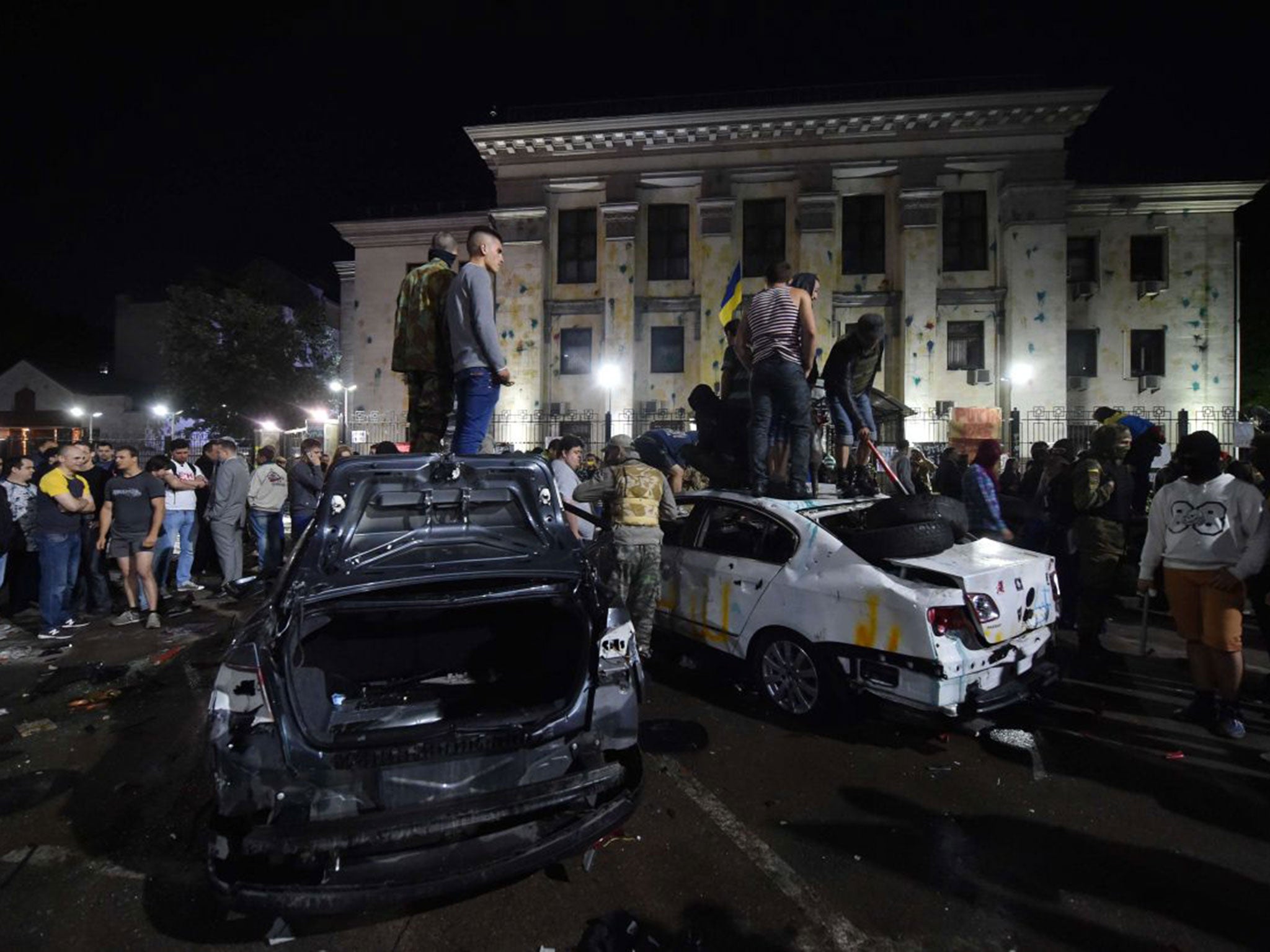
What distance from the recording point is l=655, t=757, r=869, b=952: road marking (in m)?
2.61

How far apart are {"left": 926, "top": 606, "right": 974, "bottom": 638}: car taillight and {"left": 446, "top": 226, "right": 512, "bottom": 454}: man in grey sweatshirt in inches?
131

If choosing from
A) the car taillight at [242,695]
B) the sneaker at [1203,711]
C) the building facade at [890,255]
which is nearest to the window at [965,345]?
the building facade at [890,255]

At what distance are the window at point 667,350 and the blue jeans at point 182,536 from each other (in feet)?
52.0

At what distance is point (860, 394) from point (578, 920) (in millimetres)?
5695

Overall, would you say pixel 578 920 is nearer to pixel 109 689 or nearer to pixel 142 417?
pixel 109 689

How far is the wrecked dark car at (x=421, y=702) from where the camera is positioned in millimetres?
2377

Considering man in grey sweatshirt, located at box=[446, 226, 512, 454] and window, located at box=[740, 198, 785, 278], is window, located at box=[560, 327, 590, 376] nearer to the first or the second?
window, located at box=[740, 198, 785, 278]

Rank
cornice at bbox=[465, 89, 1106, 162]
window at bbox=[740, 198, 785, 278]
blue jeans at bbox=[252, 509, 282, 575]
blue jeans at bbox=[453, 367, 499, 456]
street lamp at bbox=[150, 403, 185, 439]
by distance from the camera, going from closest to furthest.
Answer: blue jeans at bbox=[453, 367, 499, 456] < blue jeans at bbox=[252, 509, 282, 575] < cornice at bbox=[465, 89, 1106, 162] < window at bbox=[740, 198, 785, 278] < street lamp at bbox=[150, 403, 185, 439]

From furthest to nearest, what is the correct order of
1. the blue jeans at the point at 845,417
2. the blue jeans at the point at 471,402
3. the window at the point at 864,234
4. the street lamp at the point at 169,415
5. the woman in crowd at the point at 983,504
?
the street lamp at the point at 169,415 → the window at the point at 864,234 → the blue jeans at the point at 845,417 → the woman in crowd at the point at 983,504 → the blue jeans at the point at 471,402

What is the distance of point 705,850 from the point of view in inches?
125

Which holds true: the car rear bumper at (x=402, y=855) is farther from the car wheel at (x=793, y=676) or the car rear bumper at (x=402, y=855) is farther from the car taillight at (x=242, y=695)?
the car wheel at (x=793, y=676)

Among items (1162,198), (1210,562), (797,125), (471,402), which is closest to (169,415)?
(797,125)

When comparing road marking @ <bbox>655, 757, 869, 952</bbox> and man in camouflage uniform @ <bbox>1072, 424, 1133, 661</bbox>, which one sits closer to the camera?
road marking @ <bbox>655, 757, 869, 952</bbox>

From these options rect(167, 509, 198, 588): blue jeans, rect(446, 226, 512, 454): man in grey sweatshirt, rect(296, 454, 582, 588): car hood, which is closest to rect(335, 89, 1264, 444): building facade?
rect(167, 509, 198, 588): blue jeans
